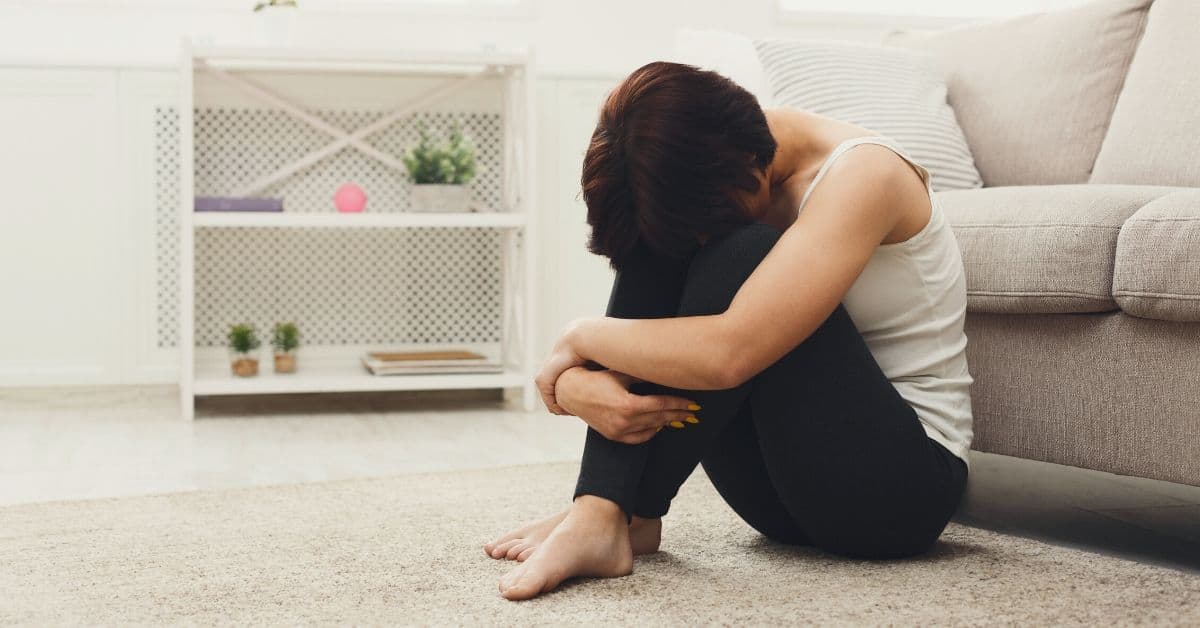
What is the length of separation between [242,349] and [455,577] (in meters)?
1.79

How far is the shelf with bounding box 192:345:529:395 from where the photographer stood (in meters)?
2.76

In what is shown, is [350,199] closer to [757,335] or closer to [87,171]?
[87,171]

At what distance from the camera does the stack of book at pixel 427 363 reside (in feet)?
9.43

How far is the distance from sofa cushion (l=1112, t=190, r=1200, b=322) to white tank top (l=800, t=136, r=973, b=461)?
208mm

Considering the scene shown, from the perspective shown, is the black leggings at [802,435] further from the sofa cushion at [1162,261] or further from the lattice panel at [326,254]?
the lattice panel at [326,254]

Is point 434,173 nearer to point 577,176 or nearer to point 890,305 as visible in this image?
point 577,176

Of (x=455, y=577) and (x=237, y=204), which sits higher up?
(x=237, y=204)

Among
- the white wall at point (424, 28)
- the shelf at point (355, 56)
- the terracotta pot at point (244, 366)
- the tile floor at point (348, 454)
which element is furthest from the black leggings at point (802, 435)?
the white wall at point (424, 28)

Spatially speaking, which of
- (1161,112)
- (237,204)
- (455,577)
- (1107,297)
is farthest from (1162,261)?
(237,204)

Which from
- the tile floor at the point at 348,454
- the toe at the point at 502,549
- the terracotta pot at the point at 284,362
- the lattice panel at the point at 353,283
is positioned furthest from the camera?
the lattice panel at the point at 353,283

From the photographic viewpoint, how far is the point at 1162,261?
1.36 meters

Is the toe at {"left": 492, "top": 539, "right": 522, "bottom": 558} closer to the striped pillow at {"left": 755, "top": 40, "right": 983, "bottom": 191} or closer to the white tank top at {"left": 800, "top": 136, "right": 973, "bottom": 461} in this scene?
the white tank top at {"left": 800, "top": 136, "right": 973, "bottom": 461}

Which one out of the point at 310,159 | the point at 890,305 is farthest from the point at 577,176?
the point at 890,305

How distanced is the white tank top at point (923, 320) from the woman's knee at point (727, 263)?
161mm
